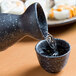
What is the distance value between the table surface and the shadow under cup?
0.13 ft

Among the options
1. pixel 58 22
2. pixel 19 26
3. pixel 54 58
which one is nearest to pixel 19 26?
pixel 19 26

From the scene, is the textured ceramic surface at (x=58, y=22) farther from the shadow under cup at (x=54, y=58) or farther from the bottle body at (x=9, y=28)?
the bottle body at (x=9, y=28)

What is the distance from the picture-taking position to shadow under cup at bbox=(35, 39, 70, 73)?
490 mm

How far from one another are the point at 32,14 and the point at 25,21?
0.09 feet

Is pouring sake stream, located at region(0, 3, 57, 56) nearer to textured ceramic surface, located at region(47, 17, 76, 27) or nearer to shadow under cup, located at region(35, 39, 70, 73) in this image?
shadow under cup, located at region(35, 39, 70, 73)

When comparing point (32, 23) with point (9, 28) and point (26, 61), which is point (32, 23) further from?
point (26, 61)

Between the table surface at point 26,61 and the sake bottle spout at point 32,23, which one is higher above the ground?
the sake bottle spout at point 32,23

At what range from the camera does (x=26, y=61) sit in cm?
62

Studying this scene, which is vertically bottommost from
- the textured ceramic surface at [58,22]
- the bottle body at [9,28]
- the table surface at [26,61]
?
the table surface at [26,61]

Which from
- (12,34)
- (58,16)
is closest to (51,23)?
(58,16)

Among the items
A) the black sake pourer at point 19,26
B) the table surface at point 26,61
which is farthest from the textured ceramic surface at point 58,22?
the black sake pourer at point 19,26

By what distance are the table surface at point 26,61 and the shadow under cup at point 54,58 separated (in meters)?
0.04

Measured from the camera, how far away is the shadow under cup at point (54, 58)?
0.49 metres

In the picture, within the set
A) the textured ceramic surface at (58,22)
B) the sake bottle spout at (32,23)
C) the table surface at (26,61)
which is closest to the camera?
the sake bottle spout at (32,23)
